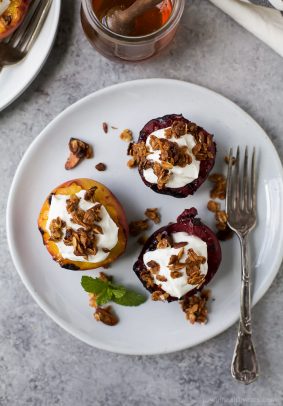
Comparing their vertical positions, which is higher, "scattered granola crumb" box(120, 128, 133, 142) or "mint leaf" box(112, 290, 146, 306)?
"scattered granola crumb" box(120, 128, 133, 142)

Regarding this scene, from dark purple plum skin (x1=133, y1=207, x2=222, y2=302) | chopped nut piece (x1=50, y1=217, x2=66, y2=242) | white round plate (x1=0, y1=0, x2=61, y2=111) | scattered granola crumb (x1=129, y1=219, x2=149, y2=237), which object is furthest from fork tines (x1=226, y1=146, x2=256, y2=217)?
white round plate (x1=0, y1=0, x2=61, y2=111)

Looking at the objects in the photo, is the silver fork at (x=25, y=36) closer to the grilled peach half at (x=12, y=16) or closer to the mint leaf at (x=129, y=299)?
the grilled peach half at (x=12, y=16)

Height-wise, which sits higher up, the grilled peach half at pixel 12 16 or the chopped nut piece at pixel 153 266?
the grilled peach half at pixel 12 16

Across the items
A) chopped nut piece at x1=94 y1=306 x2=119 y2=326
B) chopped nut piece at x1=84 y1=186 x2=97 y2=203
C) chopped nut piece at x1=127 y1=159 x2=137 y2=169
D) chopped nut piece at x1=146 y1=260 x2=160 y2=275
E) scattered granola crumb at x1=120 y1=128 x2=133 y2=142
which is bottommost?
chopped nut piece at x1=94 y1=306 x2=119 y2=326

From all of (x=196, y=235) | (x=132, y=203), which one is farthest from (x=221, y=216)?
(x=132, y=203)

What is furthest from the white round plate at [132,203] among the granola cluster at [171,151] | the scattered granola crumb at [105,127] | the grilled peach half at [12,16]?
the grilled peach half at [12,16]

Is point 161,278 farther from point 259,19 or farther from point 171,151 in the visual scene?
point 259,19

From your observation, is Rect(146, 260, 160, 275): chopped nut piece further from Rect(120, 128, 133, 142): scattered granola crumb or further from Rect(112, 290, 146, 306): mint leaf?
Rect(120, 128, 133, 142): scattered granola crumb
